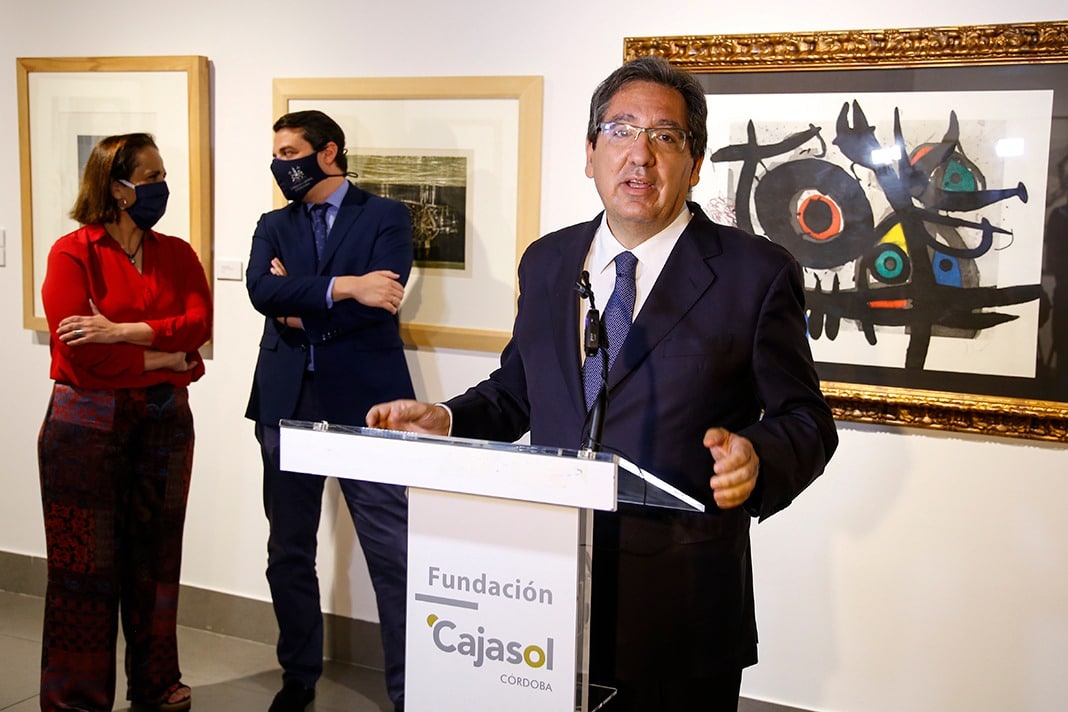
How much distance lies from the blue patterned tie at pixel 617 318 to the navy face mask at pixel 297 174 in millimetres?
1849

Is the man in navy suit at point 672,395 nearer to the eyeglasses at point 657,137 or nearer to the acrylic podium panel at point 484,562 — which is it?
the eyeglasses at point 657,137

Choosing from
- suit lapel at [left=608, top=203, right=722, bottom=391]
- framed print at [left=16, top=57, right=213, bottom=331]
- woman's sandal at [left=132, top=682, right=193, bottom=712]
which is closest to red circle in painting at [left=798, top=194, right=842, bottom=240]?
suit lapel at [left=608, top=203, right=722, bottom=391]

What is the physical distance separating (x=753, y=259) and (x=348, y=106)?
2318 mm

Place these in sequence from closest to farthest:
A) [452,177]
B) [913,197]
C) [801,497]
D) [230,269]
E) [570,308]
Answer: [570,308] < [913,197] < [801,497] < [452,177] < [230,269]

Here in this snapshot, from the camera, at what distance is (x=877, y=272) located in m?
3.12

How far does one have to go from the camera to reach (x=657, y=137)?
1848mm

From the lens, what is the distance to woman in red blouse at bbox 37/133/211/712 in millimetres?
3199

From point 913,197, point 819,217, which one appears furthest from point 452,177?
point 913,197

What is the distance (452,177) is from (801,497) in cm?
164

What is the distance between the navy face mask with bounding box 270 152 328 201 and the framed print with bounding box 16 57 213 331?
70 cm

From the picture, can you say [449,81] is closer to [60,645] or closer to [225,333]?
[225,333]

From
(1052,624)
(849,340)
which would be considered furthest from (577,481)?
(1052,624)

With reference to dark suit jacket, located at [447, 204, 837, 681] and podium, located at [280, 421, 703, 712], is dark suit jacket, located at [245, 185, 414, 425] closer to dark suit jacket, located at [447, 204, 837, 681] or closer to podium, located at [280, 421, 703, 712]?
dark suit jacket, located at [447, 204, 837, 681]

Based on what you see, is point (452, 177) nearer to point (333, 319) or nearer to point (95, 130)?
point (333, 319)
